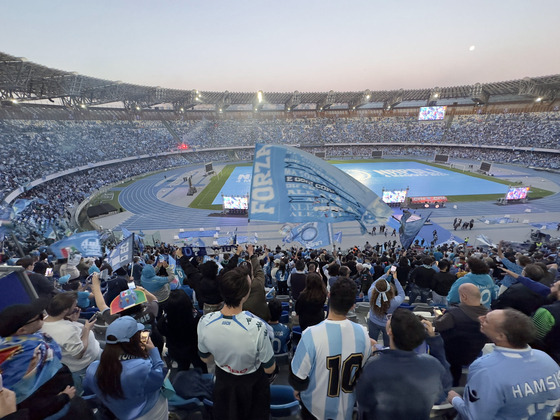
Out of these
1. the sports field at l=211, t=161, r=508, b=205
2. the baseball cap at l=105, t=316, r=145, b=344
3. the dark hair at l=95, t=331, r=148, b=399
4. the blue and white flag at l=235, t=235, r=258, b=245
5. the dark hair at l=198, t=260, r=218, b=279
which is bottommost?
the blue and white flag at l=235, t=235, r=258, b=245

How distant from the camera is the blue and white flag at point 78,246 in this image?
1087 centimetres

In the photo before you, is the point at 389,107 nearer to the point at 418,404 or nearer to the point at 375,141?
the point at 375,141

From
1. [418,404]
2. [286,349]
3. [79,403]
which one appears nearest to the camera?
[418,404]

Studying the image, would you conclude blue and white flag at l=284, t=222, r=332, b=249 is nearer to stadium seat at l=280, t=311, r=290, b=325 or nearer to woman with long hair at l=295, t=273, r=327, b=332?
stadium seat at l=280, t=311, r=290, b=325

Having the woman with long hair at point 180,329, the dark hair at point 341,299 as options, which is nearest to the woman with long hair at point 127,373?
the woman with long hair at point 180,329

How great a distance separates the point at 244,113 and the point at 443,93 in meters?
54.1

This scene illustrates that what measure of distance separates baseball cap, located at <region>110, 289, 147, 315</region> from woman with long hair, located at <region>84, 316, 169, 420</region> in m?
1.01

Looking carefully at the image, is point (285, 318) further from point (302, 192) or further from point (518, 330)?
point (518, 330)

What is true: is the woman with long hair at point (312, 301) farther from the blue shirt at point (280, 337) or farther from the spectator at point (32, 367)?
the spectator at point (32, 367)

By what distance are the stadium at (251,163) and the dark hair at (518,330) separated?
4.33 ft

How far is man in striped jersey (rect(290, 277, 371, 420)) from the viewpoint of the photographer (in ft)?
8.66

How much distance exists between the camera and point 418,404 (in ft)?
7.63

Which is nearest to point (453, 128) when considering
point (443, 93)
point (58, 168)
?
point (443, 93)

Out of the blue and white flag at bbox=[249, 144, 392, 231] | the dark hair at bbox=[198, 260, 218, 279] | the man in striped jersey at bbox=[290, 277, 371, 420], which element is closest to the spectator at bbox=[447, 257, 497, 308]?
the blue and white flag at bbox=[249, 144, 392, 231]
